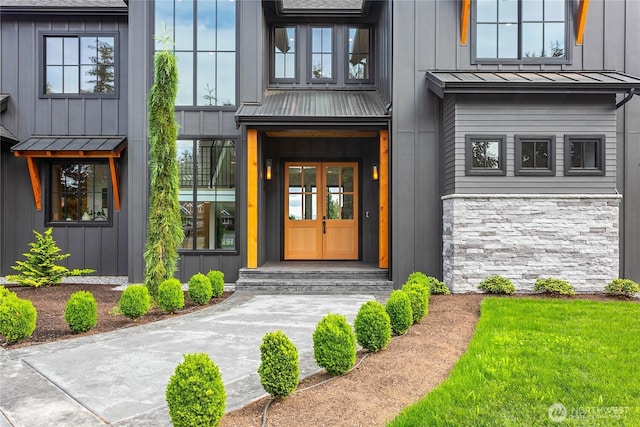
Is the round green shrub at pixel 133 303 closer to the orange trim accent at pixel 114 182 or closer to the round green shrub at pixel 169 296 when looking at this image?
the round green shrub at pixel 169 296

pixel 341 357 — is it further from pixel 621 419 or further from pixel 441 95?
pixel 441 95

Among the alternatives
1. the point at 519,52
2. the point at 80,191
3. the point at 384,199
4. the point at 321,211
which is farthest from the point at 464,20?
the point at 80,191

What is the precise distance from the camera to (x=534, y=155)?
7340mm

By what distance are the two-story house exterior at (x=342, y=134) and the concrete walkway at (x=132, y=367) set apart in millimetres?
3081

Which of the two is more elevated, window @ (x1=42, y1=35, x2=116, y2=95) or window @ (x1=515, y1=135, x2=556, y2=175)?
window @ (x1=42, y1=35, x2=116, y2=95)

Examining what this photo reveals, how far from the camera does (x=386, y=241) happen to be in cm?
823

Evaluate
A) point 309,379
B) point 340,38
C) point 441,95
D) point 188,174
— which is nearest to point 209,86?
point 188,174

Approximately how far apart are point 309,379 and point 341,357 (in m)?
0.35

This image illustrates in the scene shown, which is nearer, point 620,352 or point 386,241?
point 620,352

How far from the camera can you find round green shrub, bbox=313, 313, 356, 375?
3.40 m

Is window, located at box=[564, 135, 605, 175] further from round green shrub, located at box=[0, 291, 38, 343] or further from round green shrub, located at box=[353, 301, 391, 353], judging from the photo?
round green shrub, located at box=[0, 291, 38, 343]

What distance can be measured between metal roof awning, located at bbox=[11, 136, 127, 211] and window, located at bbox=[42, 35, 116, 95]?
1.31 metres

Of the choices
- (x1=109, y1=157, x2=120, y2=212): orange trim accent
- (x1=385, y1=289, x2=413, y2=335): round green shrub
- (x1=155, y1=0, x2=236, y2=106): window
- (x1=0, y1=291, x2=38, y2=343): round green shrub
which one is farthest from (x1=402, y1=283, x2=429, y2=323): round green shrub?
(x1=109, y1=157, x2=120, y2=212): orange trim accent

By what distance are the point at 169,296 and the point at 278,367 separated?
3.53 meters
